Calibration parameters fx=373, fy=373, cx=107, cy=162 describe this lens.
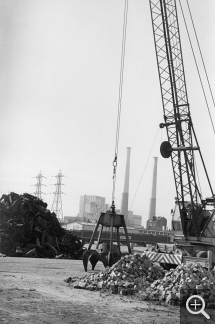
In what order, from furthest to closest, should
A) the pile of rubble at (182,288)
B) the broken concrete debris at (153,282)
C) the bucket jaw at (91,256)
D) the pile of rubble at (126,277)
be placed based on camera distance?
the bucket jaw at (91,256) → the pile of rubble at (126,277) → the broken concrete debris at (153,282) → the pile of rubble at (182,288)

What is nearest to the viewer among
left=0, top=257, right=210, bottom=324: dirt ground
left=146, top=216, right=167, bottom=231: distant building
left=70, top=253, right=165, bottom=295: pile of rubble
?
left=0, top=257, right=210, bottom=324: dirt ground

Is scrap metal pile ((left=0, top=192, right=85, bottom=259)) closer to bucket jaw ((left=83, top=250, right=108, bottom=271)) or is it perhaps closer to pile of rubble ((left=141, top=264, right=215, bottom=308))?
bucket jaw ((left=83, top=250, right=108, bottom=271))

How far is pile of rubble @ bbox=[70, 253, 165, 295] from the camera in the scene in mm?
10508

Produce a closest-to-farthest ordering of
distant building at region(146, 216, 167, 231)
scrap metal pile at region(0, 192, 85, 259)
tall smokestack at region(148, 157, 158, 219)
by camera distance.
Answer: scrap metal pile at region(0, 192, 85, 259)
distant building at region(146, 216, 167, 231)
tall smokestack at region(148, 157, 158, 219)

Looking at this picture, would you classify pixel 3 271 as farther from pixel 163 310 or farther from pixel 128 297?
pixel 163 310

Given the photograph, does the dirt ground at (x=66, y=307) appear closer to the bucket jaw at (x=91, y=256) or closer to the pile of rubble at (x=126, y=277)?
the pile of rubble at (x=126, y=277)

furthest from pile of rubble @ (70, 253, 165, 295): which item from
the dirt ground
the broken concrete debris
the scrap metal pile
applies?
the scrap metal pile

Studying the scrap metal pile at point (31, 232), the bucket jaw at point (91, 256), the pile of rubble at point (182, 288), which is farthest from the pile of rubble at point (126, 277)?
the scrap metal pile at point (31, 232)

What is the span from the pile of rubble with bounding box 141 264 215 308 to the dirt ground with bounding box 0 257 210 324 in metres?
0.38

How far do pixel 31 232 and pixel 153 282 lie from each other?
12.4 metres

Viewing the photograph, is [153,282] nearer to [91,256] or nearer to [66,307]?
[66,307]

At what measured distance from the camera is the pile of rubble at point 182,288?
9328 millimetres

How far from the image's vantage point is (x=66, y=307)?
833 cm

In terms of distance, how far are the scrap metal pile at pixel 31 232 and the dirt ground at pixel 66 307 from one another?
9.27m
